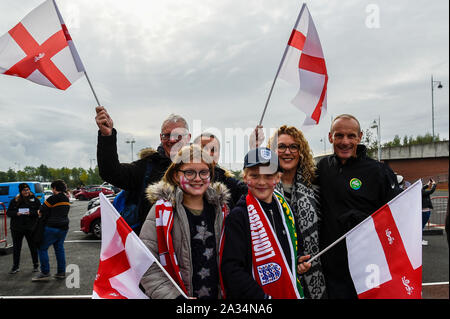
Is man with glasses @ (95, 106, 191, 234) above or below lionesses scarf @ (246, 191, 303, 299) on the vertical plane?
above

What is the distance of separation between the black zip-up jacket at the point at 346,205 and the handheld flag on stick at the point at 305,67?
0.85 meters

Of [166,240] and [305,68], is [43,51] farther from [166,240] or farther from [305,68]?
[305,68]

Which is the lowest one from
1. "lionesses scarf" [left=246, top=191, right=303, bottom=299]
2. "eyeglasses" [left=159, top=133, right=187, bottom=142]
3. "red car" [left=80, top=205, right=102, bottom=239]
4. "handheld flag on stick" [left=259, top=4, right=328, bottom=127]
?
"red car" [left=80, top=205, right=102, bottom=239]

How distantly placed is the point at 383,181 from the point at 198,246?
1622 millimetres

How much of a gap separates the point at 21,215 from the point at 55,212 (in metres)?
1.13

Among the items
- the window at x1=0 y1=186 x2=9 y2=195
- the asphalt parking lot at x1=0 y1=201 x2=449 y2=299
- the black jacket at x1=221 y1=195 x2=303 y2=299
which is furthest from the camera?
the window at x1=0 y1=186 x2=9 y2=195

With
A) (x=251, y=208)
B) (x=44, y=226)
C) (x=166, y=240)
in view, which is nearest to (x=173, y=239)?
(x=166, y=240)

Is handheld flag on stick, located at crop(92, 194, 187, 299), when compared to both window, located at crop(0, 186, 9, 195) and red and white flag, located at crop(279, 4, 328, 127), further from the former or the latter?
window, located at crop(0, 186, 9, 195)

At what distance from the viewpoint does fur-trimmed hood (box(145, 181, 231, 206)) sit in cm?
175

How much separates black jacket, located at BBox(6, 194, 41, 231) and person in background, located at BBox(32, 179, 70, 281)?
78cm

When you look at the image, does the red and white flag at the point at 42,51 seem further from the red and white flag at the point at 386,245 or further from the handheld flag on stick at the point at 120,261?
the red and white flag at the point at 386,245

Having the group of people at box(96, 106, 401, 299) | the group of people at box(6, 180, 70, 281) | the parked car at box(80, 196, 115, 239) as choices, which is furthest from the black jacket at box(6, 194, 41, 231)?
the group of people at box(96, 106, 401, 299)

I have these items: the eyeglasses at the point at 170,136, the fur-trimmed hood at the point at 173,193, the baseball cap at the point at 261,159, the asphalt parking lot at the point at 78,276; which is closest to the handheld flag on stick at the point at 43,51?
the eyeglasses at the point at 170,136

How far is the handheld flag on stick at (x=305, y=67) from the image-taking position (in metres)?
2.87
